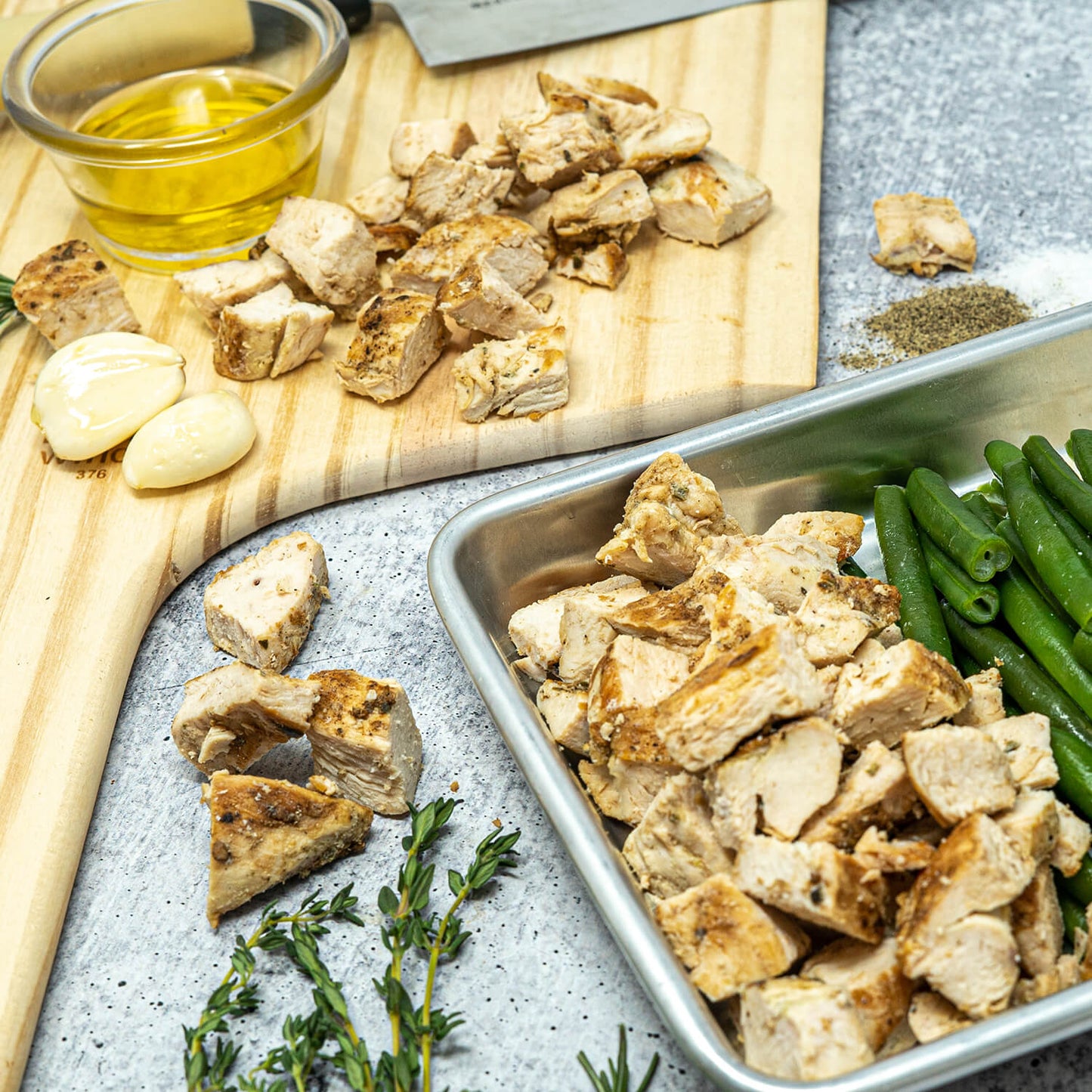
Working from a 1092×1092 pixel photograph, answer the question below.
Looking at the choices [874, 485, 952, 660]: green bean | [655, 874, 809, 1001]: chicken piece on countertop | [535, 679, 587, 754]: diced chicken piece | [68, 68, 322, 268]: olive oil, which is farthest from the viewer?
→ [68, 68, 322, 268]: olive oil

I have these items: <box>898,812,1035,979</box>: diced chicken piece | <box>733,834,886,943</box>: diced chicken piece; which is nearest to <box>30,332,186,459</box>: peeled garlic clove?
<box>733,834,886,943</box>: diced chicken piece

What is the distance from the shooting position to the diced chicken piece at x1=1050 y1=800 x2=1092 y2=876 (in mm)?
1918

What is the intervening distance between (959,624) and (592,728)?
79 cm

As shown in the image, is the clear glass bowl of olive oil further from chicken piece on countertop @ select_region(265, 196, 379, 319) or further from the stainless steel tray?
the stainless steel tray

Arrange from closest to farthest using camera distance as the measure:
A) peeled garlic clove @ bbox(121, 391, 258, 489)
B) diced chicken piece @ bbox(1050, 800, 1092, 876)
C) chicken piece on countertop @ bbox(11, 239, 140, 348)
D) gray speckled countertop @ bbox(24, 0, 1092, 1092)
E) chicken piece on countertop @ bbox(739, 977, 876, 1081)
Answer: chicken piece on countertop @ bbox(739, 977, 876, 1081)
diced chicken piece @ bbox(1050, 800, 1092, 876)
gray speckled countertop @ bbox(24, 0, 1092, 1092)
peeled garlic clove @ bbox(121, 391, 258, 489)
chicken piece on countertop @ bbox(11, 239, 140, 348)

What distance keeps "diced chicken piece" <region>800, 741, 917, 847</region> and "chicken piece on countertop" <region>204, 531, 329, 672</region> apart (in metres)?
1.19

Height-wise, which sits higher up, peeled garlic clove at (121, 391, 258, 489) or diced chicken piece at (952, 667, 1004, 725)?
peeled garlic clove at (121, 391, 258, 489)

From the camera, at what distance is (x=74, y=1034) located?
2111 millimetres

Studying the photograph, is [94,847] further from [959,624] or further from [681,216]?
[681,216]

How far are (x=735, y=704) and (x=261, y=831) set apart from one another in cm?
85

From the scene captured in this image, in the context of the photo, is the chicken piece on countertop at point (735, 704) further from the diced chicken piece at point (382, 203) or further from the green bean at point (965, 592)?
the diced chicken piece at point (382, 203)

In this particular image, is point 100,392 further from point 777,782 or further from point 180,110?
point 777,782

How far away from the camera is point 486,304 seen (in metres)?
2.97

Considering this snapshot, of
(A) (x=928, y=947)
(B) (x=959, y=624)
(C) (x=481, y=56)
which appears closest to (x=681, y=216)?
(C) (x=481, y=56)
